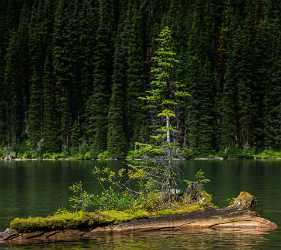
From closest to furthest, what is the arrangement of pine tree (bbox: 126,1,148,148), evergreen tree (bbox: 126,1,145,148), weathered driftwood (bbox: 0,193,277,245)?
1. weathered driftwood (bbox: 0,193,277,245)
2. pine tree (bbox: 126,1,148,148)
3. evergreen tree (bbox: 126,1,145,148)

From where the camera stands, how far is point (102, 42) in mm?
160875

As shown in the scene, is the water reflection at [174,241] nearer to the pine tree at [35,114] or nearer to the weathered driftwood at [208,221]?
the weathered driftwood at [208,221]

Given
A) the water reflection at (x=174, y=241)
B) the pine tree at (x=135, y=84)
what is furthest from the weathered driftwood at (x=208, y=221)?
the pine tree at (x=135, y=84)

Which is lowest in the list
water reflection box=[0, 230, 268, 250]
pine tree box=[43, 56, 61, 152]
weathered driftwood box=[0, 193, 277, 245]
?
water reflection box=[0, 230, 268, 250]

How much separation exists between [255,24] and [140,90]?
109 feet

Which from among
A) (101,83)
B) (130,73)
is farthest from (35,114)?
(130,73)

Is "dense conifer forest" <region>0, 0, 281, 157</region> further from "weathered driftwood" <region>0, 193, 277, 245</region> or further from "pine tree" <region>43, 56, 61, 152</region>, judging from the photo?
"weathered driftwood" <region>0, 193, 277, 245</region>

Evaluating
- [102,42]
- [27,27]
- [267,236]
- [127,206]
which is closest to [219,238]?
[267,236]

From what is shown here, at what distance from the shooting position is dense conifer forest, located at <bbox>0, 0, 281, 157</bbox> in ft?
458

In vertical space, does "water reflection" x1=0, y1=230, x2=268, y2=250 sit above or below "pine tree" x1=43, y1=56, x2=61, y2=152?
below

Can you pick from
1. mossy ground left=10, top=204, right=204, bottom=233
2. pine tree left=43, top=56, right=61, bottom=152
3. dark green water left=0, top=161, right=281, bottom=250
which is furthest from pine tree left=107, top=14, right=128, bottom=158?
mossy ground left=10, top=204, right=204, bottom=233

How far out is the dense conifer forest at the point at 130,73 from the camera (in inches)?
5492

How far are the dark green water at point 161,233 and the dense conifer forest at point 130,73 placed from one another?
49.5 m

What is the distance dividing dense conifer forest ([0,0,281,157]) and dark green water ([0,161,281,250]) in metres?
49.5
